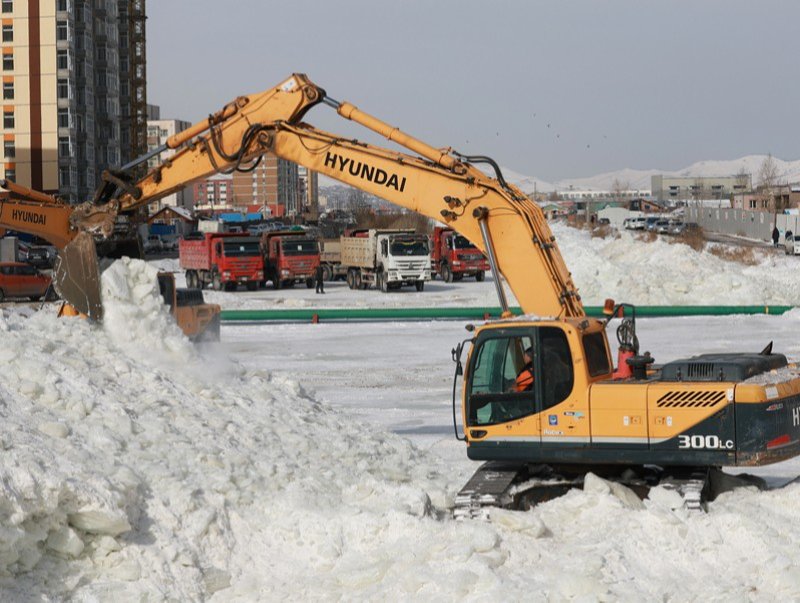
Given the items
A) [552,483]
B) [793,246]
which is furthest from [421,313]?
[793,246]

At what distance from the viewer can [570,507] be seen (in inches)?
461

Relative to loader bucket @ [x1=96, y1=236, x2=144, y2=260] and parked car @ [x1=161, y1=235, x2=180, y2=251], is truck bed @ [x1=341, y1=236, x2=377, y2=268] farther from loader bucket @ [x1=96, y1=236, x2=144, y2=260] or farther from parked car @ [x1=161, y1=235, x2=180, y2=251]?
parked car @ [x1=161, y1=235, x2=180, y2=251]

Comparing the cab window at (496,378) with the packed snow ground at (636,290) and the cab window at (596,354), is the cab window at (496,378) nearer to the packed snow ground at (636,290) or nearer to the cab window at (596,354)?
the cab window at (596,354)

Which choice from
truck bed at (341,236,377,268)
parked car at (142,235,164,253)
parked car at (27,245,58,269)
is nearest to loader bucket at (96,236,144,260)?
truck bed at (341,236,377,268)

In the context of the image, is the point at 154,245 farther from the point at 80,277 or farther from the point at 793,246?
the point at 80,277

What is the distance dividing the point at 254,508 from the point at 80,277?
6062mm

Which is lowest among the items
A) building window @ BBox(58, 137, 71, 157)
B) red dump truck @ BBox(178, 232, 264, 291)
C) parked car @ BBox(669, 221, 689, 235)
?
red dump truck @ BBox(178, 232, 264, 291)

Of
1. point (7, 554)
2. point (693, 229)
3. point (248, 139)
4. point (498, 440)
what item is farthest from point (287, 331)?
point (693, 229)

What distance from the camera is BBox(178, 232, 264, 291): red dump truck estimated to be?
165ft

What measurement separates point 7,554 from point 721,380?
22.4ft

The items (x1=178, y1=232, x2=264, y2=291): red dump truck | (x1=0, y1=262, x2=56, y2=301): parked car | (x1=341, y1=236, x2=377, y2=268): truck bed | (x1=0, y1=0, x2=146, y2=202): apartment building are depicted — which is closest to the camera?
(x1=0, y1=262, x2=56, y2=301): parked car

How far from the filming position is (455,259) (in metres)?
55.2

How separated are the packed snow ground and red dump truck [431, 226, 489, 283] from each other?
3540 mm

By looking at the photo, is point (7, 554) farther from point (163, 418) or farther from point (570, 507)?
point (570, 507)
